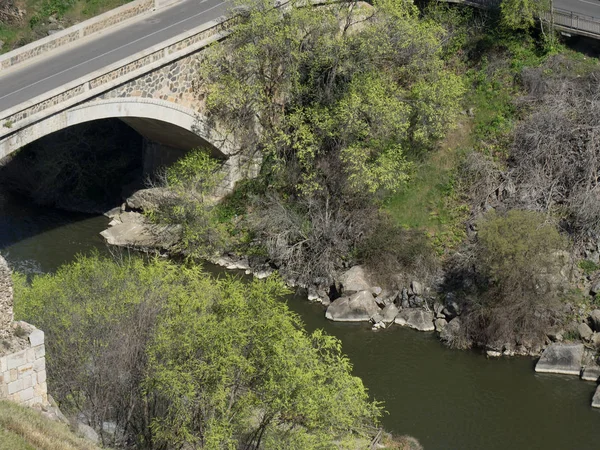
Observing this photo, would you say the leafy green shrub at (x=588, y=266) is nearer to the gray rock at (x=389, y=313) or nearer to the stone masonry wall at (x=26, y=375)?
the gray rock at (x=389, y=313)

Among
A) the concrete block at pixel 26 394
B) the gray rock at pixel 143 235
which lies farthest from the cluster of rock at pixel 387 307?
the concrete block at pixel 26 394

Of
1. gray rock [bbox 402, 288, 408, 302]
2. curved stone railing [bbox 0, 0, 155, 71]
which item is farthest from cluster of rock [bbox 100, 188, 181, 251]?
gray rock [bbox 402, 288, 408, 302]

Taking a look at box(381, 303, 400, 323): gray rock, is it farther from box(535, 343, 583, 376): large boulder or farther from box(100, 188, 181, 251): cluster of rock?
box(100, 188, 181, 251): cluster of rock

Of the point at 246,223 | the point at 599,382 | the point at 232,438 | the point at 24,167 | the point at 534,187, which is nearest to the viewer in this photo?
the point at 232,438

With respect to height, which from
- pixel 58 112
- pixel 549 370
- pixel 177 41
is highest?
pixel 177 41

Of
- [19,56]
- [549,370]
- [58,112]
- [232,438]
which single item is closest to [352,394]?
[232,438]

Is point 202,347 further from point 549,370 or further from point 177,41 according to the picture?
point 177,41
